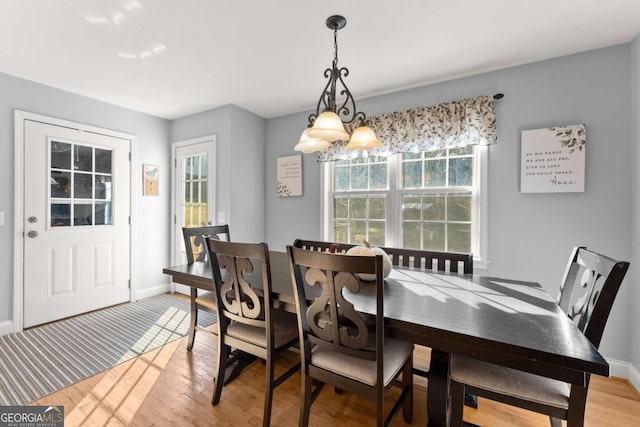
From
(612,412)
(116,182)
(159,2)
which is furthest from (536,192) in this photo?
(116,182)

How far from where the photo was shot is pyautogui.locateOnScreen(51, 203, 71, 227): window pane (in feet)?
9.83

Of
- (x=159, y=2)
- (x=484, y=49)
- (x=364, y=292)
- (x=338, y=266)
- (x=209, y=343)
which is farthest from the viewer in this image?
(x=209, y=343)

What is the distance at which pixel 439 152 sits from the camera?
283cm

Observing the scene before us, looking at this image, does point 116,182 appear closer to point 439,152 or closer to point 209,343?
point 209,343

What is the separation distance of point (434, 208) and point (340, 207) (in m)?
1.05

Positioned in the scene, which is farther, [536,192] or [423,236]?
[423,236]

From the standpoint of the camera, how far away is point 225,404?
179cm

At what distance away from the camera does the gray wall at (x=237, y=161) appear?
3479mm

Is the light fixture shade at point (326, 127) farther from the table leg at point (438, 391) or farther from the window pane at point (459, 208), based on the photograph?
the window pane at point (459, 208)

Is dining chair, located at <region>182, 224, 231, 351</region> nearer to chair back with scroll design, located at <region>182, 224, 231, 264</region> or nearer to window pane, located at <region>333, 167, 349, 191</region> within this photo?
chair back with scroll design, located at <region>182, 224, 231, 264</region>

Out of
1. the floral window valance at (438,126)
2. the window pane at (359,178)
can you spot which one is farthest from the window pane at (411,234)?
the floral window valance at (438,126)

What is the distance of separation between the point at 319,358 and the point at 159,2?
2.22 meters

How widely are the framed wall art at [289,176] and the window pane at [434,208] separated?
151cm

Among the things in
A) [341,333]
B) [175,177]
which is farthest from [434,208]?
[175,177]
